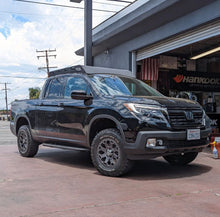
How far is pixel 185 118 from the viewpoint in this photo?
18.0 feet

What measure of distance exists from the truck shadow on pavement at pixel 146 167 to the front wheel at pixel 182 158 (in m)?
0.11

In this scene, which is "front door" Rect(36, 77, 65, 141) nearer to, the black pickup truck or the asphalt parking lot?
the black pickup truck

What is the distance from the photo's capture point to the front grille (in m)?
5.32

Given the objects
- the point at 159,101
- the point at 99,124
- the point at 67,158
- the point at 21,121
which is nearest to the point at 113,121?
the point at 99,124

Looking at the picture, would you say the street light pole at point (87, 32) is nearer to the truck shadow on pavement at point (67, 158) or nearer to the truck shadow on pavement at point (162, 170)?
the truck shadow on pavement at point (67, 158)

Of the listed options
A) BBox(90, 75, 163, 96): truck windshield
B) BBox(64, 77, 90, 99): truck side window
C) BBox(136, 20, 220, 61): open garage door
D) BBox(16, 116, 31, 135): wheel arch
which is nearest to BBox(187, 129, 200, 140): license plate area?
BBox(90, 75, 163, 96): truck windshield

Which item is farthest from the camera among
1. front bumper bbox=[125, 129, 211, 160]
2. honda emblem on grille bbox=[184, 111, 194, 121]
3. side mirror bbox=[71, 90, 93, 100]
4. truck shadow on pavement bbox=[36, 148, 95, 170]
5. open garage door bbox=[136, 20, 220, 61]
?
open garage door bbox=[136, 20, 220, 61]

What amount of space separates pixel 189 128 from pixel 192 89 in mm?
9504

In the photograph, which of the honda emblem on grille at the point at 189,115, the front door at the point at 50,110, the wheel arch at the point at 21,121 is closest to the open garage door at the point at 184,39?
the honda emblem on grille at the point at 189,115

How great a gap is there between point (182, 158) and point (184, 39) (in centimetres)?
475

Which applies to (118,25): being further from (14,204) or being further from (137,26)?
(14,204)

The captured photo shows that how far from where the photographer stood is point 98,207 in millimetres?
3805

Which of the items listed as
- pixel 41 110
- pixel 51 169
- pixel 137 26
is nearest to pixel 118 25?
pixel 137 26

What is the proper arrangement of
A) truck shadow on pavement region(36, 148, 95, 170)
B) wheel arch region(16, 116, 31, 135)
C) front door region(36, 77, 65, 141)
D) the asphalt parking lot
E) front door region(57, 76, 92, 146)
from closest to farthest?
the asphalt parking lot < front door region(57, 76, 92, 146) < front door region(36, 77, 65, 141) < truck shadow on pavement region(36, 148, 95, 170) < wheel arch region(16, 116, 31, 135)
